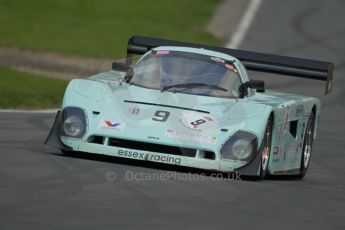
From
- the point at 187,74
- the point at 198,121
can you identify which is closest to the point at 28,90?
the point at 187,74

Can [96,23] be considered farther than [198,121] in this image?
Yes

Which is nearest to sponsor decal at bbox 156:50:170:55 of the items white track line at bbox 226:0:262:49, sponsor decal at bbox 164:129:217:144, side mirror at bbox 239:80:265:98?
side mirror at bbox 239:80:265:98

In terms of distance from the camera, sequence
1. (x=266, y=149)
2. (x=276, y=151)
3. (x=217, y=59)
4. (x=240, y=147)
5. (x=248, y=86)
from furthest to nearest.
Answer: (x=217, y=59)
(x=248, y=86)
(x=276, y=151)
(x=266, y=149)
(x=240, y=147)

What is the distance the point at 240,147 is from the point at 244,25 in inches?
770

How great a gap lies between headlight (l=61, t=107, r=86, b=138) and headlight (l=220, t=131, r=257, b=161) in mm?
1324

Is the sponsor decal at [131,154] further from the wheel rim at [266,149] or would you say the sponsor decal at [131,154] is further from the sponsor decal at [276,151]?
the sponsor decal at [276,151]

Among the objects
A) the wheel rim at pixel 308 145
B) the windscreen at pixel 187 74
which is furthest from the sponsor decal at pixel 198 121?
the wheel rim at pixel 308 145

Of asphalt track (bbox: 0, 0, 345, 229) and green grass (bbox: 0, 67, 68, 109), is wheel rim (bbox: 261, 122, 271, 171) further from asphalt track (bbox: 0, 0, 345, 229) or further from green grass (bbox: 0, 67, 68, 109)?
green grass (bbox: 0, 67, 68, 109)

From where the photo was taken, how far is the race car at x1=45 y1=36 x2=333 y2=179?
32.2 feet

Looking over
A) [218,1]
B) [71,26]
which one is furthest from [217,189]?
[218,1]

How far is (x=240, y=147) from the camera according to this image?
388 inches

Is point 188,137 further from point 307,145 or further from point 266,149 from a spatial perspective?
point 307,145

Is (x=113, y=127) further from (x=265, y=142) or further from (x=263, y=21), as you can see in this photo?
(x=263, y=21)

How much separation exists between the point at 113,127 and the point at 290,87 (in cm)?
1181
